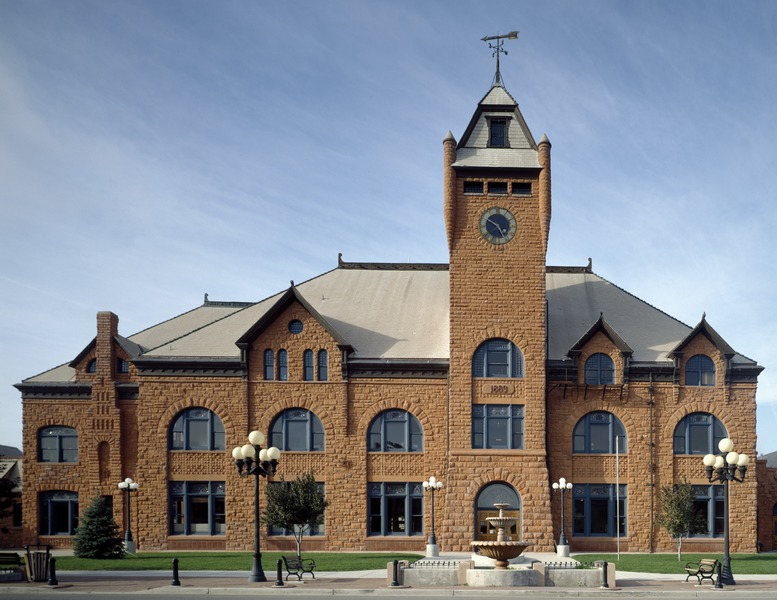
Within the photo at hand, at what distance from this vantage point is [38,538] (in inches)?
1618

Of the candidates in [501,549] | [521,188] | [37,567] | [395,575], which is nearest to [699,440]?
[521,188]

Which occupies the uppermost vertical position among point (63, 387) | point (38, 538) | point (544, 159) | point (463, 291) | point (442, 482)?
point (544, 159)

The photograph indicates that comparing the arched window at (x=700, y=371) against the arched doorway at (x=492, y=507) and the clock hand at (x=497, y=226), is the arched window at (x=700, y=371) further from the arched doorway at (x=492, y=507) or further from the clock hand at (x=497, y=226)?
the clock hand at (x=497, y=226)

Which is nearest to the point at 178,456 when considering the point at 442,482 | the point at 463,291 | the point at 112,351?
the point at 112,351

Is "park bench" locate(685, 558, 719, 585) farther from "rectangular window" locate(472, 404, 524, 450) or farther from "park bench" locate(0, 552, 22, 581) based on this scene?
"park bench" locate(0, 552, 22, 581)

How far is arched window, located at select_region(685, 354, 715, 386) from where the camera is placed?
129 ft

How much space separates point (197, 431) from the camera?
131 ft

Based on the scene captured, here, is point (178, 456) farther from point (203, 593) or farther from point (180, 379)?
point (203, 593)

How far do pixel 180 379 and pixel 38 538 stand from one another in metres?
10.9

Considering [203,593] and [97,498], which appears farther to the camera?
[97,498]

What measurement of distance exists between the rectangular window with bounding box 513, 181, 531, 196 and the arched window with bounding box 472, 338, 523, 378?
7.00 metres

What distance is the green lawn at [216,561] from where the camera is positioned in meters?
30.3

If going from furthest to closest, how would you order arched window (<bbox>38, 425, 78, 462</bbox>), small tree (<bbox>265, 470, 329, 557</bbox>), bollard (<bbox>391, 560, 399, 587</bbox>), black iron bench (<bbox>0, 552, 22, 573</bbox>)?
1. arched window (<bbox>38, 425, 78, 462</bbox>)
2. small tree (<bbox>265, 470, 329, 557</bbox>)
3. black iron bench (<bbox>0, 552, 22, 573</bbox>)
4. bollard (<bbox>391, 560, 399, 587</bbox>)

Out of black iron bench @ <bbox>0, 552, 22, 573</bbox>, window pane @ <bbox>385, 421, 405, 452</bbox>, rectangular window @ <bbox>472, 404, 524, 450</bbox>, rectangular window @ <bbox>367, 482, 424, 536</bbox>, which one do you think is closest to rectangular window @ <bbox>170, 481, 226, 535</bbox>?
rectangular window @ <bbox>367, 482, 424, 536</bbox>
